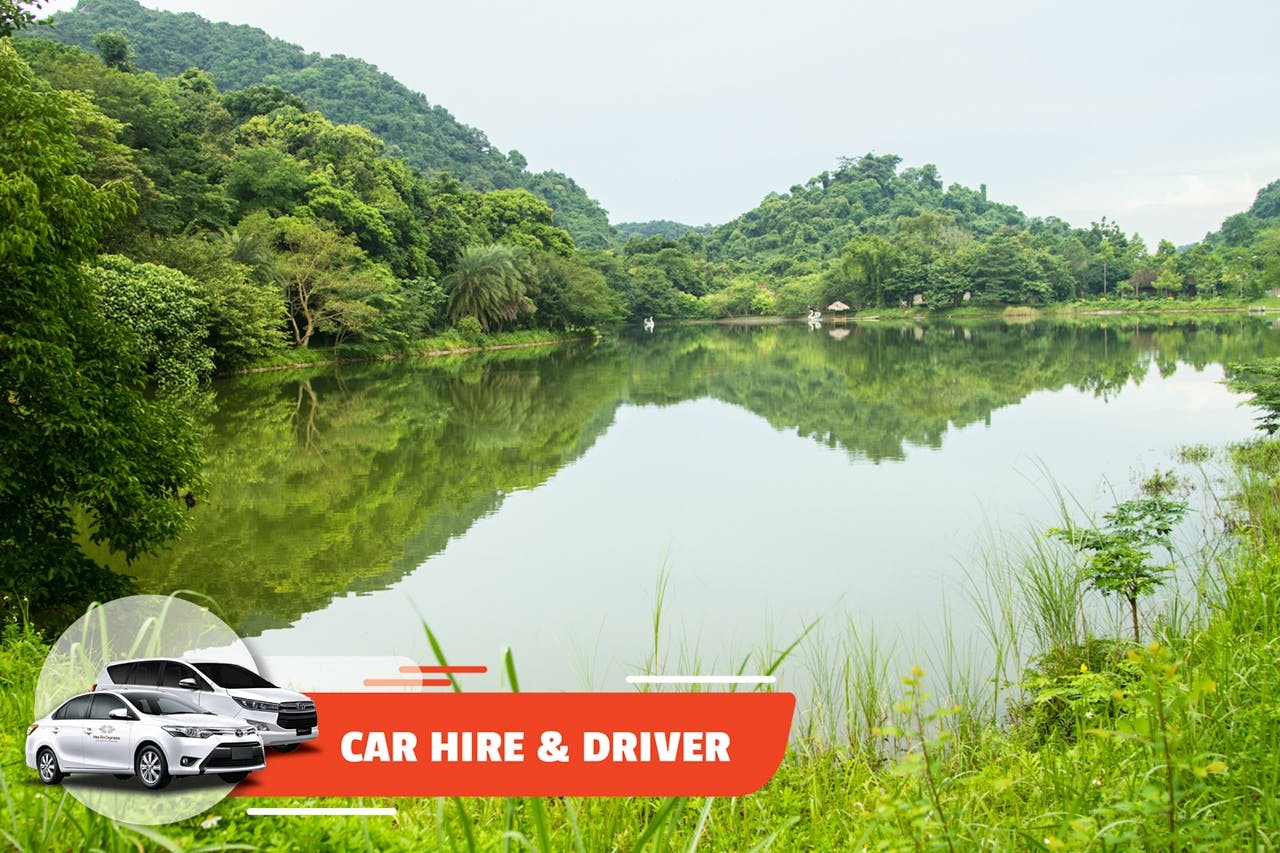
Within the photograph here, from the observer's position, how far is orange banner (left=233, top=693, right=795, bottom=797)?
3.21 feet

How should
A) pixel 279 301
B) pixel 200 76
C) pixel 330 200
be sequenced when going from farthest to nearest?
pixel 200 76
pixel 330 200
pixel 279 301

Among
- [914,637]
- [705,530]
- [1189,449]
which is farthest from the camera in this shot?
[1189,449]

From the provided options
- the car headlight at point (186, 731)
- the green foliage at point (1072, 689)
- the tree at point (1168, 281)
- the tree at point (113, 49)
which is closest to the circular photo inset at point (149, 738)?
the car headlight at point (186, 731)

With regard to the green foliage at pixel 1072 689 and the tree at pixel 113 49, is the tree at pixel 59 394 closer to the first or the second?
the green foliage at pixel 1072 689

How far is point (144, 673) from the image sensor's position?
3.52 ft

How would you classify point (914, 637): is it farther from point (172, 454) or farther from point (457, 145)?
point (457, 145)

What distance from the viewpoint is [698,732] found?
99 centimetres

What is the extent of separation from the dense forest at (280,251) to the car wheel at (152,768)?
350cm

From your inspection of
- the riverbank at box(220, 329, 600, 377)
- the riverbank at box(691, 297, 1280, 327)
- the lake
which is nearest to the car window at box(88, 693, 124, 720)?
the lake

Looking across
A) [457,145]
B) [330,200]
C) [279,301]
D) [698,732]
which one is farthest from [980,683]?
[457,145]

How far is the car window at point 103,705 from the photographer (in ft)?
3.34

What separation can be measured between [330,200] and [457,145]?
55328 millimetres

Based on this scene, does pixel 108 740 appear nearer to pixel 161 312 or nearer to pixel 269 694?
pixel 269 694

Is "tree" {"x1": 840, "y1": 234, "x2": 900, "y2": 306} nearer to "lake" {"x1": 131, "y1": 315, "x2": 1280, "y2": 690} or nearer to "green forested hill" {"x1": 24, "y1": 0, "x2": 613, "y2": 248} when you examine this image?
"green forested hill" {"x1": 24, "y1": 0, "x2": 613, "y2": 248}
